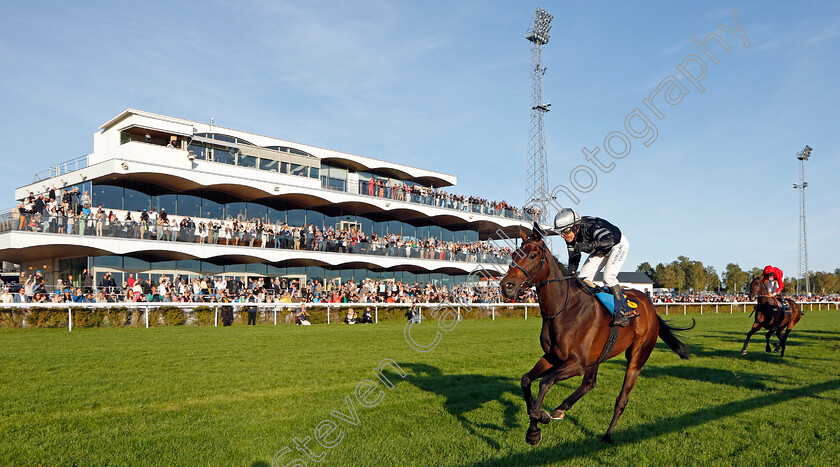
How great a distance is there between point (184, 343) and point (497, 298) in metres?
17.3

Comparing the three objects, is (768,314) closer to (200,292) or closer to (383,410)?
(383,410)

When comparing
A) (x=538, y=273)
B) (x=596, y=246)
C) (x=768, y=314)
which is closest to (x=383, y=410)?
(x=538, y=273)

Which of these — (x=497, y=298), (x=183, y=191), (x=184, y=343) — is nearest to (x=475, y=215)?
(x=497, y=298)

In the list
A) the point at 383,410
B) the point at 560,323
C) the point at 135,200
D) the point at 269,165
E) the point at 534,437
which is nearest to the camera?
the point at 534,437

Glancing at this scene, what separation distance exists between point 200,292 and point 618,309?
18539mm

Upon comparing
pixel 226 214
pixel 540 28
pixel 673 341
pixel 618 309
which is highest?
pixel 540 28

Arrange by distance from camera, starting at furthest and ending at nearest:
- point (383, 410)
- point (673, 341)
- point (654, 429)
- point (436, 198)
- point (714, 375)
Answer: point (436, 198) → point (714, 375) → point (673, 341) → point (383, 410) → point (654, 429)

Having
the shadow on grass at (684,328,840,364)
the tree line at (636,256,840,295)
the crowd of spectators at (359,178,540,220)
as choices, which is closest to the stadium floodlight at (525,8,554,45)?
the crowd of spectators at (359,178,540,220)

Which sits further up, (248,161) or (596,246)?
(248,161)

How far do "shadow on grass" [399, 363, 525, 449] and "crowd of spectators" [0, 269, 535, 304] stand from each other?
647 cm

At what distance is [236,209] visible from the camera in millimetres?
28391

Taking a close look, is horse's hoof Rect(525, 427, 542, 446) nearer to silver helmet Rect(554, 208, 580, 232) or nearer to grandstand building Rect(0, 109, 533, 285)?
silver helmet Rect(554, 208, 580, 232)

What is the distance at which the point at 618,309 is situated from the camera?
222 inches

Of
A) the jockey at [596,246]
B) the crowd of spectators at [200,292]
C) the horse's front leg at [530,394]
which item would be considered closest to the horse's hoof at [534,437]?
the horse's front leg at [530,394]
